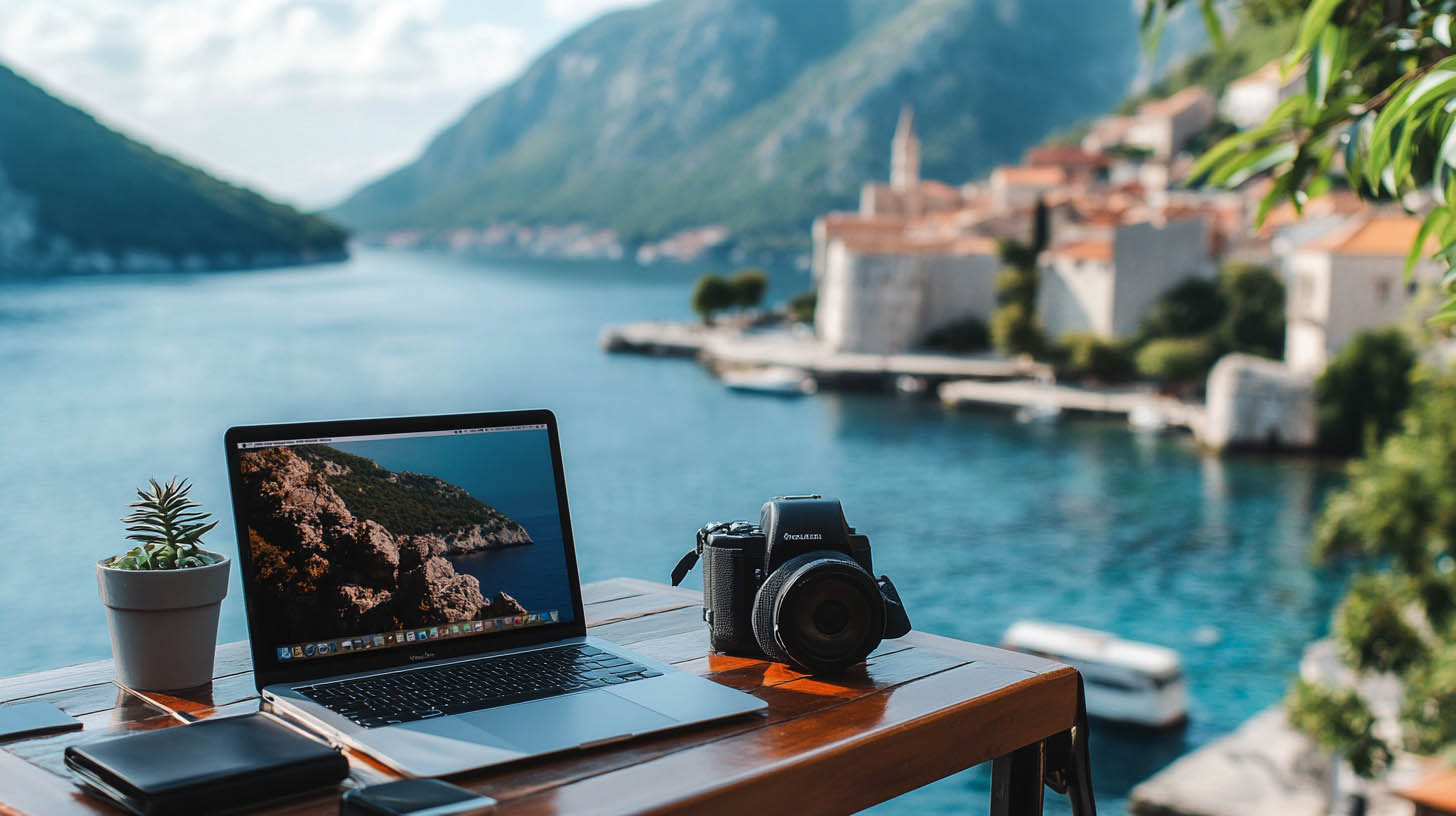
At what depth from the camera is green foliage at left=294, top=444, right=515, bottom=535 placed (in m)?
1.41

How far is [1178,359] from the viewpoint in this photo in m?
30.0

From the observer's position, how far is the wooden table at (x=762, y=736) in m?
1.08

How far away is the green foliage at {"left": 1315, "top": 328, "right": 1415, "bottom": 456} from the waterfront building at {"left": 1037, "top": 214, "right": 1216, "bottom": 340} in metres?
6.19

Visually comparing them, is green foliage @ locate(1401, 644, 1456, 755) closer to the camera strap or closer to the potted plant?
the camera strap

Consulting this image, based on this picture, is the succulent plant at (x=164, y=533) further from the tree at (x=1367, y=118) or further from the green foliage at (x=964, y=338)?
the green foliage at (x=964, y=338)

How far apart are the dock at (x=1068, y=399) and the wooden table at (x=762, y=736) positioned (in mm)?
28011

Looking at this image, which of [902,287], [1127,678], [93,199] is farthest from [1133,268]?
[93,199]

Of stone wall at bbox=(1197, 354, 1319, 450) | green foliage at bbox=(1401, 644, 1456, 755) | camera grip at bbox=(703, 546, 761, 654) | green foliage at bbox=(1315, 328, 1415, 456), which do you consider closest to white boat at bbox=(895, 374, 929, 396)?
stone wall at bbox=(1197, 354, 1319, 450)

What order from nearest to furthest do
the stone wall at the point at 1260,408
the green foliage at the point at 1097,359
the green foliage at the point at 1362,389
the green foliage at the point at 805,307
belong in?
the green foliage at the point at 1362,389 → the stone wall at the point at 1260,408 → the green foliage at the point at 1097,359 → the green foliage at the point at 805,307

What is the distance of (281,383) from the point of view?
33906 mm

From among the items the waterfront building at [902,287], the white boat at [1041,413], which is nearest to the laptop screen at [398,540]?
the white boat at [1041,413]

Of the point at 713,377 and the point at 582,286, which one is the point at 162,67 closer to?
the point at 582,286

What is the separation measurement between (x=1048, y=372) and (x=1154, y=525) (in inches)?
434

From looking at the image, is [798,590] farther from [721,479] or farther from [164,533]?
[721,479]
